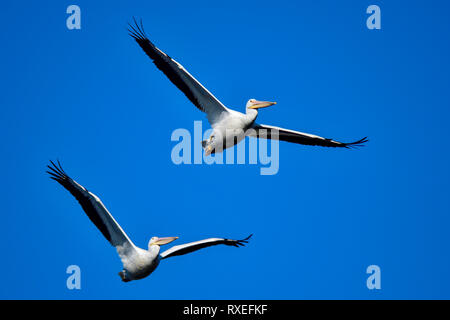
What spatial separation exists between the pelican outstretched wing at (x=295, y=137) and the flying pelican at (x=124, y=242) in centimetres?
243

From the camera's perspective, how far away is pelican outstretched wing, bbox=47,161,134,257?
11820mm

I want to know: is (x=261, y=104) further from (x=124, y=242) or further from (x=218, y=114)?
(x=124, y=242)

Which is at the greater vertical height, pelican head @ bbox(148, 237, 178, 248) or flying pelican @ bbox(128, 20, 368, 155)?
flying pelican @ bbox(128, 20, 368, 155)

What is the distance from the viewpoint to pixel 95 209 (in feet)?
39.1

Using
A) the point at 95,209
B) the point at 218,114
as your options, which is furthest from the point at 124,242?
the point at 218,114

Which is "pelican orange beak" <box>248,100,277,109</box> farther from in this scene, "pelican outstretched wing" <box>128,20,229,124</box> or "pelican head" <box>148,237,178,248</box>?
"pelican head" <box>148,237,178,248</box>

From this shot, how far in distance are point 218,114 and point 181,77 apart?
1.10 meters

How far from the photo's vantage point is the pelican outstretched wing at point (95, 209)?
11820 mm

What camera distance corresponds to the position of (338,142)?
14.3 m

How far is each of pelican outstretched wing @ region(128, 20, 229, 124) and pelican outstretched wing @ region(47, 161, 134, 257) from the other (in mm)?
2832

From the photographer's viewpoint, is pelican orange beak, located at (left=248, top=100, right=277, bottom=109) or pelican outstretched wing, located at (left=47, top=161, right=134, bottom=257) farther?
pelican orange beak, located at (left=248, top=100, right=277, bottom=109)

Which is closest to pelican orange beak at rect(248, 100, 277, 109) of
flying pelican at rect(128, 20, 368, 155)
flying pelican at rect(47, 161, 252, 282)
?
flying pelican at rect(128, 20, 368, 155)

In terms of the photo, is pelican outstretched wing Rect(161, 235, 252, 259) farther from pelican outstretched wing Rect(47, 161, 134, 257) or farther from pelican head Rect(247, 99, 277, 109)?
Answer: pelican head Rect(247, 99, 277, 109)
